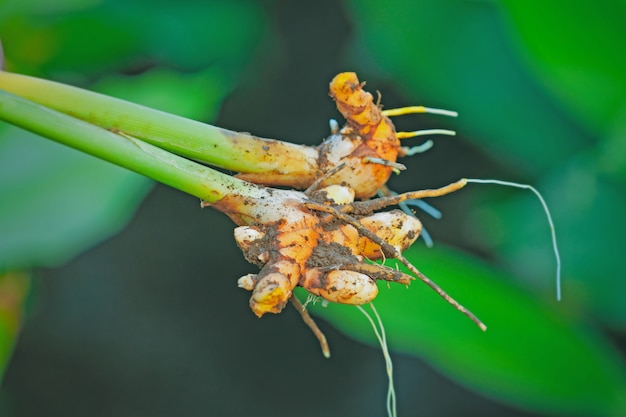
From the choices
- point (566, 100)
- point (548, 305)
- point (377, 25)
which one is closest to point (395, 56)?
point (377, 25)

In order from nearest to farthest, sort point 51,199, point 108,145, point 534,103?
point 108,145, point 51,199, point 534,103

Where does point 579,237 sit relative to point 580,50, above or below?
below

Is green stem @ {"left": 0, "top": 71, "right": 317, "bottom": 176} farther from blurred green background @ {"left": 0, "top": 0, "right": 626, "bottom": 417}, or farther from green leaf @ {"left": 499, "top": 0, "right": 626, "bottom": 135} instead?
green leaf @ {"left": 499, "top": 0, "right": 626, "bottom": 135}

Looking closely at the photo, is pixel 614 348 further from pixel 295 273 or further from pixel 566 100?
pixel 295 273

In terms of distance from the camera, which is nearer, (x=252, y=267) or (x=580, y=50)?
(x=580, y=50)

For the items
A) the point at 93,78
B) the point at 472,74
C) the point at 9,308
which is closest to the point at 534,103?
the point at 472,74

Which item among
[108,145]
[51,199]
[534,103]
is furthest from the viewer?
[534,103]

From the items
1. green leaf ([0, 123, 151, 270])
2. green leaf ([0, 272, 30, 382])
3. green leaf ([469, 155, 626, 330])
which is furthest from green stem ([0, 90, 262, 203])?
green leaf ([469, 155, 626, 330])

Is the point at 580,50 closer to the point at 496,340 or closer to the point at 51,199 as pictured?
the point at 496,340
